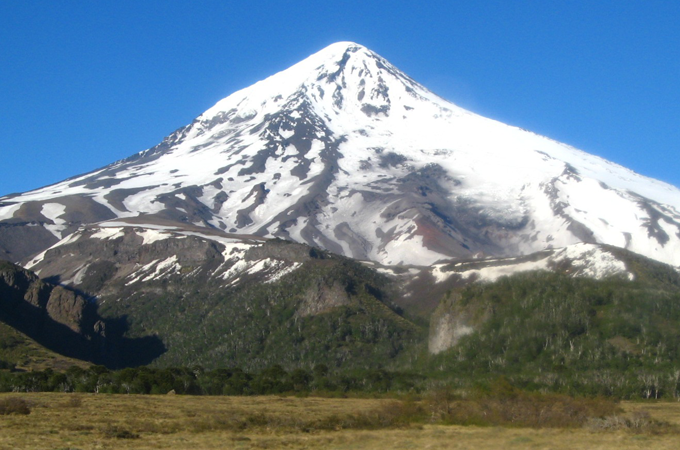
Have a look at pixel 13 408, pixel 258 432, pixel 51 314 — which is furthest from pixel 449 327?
pixel 13 408

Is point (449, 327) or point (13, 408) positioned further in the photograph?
point (449, 327)

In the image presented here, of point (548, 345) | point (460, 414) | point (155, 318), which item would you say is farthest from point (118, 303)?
Result: point (460, 414)

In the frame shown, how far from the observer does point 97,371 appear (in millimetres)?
87625

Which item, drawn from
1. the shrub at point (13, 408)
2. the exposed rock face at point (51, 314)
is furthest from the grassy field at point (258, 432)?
the exposed rock face at point (51, 314)

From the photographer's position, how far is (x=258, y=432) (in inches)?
1663

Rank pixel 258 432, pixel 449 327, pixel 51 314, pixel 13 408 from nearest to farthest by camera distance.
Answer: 1. pixel 258 432
2. pixel 13 408
3. pixel 449 327
4. pixel 51 314

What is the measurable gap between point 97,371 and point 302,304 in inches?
3023

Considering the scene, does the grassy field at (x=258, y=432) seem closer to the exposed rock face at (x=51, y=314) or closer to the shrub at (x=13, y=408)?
the shrub at (x=13, y=408)

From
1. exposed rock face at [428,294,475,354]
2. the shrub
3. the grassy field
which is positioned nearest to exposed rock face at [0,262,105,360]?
exposed rock face at [428,294,475,354]

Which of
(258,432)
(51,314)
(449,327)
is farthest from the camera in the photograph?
(51,314)

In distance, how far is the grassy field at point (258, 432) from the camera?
36.7 m

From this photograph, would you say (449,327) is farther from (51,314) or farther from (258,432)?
(258,432)

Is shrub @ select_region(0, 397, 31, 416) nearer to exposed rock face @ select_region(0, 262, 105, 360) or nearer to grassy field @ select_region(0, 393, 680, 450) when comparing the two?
grassy field @ select_region(0, 393, 680, 450)

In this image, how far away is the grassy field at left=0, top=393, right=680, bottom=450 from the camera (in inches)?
1443
